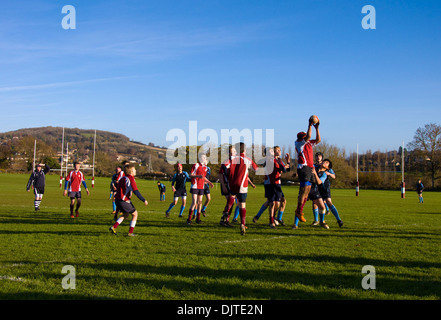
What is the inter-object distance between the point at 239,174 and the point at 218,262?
4.31m

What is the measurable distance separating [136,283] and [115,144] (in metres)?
182

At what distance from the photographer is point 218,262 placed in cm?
712

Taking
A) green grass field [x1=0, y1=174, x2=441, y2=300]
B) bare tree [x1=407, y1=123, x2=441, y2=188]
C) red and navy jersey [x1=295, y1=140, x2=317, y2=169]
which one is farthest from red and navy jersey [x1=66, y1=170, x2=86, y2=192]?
bare tree [x1=407, y1=123, x2=441, y2=188]

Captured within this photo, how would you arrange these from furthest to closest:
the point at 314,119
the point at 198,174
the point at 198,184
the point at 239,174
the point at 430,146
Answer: the point at 430,146 < the point at 198,174 < the point at 198,184 < the point at 239,174 < the point at 314,119

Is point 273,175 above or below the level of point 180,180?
above

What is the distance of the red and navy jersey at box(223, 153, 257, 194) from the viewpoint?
1108 cm

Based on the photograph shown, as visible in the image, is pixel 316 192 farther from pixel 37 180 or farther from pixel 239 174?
pixel 37 180

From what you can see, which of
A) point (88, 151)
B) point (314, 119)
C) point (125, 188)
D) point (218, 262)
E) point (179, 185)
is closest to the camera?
point (218, 262)

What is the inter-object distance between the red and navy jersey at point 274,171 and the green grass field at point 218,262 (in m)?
1.48

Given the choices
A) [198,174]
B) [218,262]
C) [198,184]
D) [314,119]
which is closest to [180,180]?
[198,174]

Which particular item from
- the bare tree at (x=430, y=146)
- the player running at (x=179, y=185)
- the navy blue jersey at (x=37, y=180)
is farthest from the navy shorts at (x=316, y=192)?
the bare tree at (x=430, y=146)

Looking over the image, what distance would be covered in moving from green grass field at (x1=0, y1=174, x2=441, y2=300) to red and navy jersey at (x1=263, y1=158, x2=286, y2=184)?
4.86 ft
